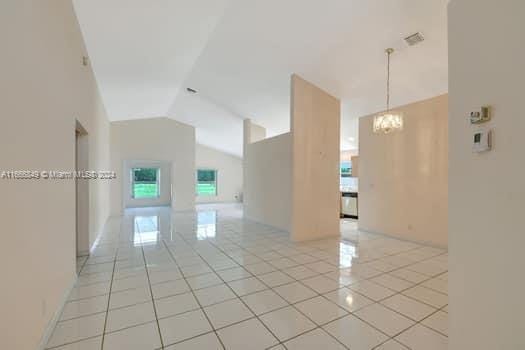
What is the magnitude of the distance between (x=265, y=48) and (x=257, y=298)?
3.63 m

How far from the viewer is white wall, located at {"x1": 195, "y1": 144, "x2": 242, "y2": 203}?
11312 mm

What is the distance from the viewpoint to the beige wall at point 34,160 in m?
1.27

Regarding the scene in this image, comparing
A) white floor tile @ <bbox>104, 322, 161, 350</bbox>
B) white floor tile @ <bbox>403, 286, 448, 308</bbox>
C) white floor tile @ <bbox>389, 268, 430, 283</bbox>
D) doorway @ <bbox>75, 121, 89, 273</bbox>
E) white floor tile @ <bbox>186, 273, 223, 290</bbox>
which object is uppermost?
doorway @ <bbox>75, 121, 89, 273</bbox>

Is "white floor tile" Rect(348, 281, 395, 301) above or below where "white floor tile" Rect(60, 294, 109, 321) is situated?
below

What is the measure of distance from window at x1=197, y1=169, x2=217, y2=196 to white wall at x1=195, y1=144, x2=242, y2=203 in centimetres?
18

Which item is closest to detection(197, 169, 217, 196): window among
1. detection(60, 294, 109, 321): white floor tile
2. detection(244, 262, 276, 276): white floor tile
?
detection(244, 262, 276, 276): white floor tile

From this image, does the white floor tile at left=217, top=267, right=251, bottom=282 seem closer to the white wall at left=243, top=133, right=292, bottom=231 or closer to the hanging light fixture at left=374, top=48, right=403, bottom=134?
the white wall at left=243, top=133, right=292, bottom=231

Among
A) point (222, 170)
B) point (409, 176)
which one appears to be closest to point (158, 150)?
point (222, 170)

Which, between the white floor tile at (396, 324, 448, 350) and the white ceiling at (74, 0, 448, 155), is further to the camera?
the white ceiling at (74, 0, 448, 155)

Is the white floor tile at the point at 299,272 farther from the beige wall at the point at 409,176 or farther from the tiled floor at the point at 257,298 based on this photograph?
the beige wall at the point at 409,176

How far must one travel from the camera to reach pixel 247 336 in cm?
Result: 179

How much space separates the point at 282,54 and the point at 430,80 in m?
2.54

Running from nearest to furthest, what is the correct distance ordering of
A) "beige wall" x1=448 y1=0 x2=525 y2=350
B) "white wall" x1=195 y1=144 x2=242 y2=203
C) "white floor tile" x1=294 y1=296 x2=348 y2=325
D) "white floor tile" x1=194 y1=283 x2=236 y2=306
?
"beige wall" x1=448 y1=0 x2=525 y2=350, "white floor tile" x1=294 y1=296 x2=348 y2=325, "white floor tile" x1=194 y1=283 x2=236 y2=306, "white wall" x1=195 y1=144 x2=242 y2=203

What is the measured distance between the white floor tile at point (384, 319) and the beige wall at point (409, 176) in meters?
2.81
